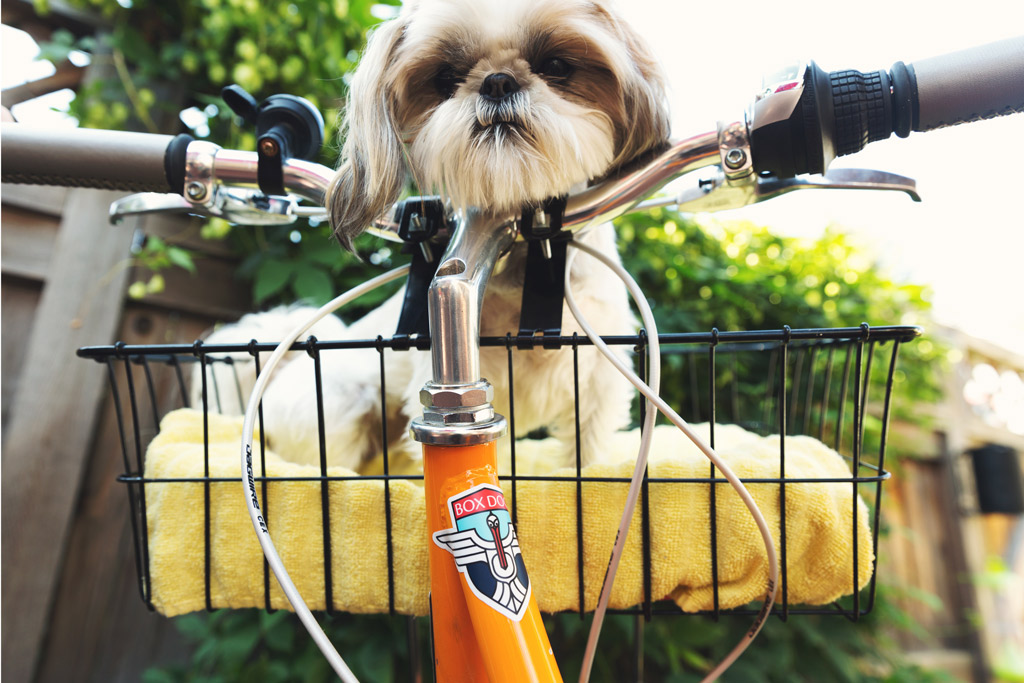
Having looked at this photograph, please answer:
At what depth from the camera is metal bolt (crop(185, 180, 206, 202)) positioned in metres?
0.64

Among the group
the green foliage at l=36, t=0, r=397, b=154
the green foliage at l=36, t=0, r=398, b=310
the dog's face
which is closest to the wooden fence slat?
the green foliage at l=36, t=0, r=398, b=310

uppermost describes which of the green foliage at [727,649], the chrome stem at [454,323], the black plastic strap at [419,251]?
the black plastic strap at [419,251]

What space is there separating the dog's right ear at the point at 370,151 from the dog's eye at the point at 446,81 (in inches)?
2.2

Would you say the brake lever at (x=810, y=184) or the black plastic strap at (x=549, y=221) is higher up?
the brake lever at (x=810, y=184)

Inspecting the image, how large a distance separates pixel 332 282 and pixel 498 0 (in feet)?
3.05

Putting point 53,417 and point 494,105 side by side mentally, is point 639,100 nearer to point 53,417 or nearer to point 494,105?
point 494,105

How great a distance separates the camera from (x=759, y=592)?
558 mm

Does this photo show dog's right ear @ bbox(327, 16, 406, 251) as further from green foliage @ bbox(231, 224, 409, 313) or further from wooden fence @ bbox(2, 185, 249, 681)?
wooden fence @ bbox(2, 185, 249, 681)

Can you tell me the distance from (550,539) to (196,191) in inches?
20.7

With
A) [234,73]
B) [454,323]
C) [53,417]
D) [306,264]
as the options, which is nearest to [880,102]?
[454,323]

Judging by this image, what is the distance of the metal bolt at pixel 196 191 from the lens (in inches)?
25.1

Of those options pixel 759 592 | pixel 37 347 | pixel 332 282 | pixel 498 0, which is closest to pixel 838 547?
pixel 759 592

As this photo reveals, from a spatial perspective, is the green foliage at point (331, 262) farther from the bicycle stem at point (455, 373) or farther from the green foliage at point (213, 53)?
the bicycle stem at point (455, 373)

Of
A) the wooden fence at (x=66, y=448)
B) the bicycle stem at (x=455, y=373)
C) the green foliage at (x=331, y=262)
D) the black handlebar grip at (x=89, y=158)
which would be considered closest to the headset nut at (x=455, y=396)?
the bicycle stem at (x=455, y=373)
